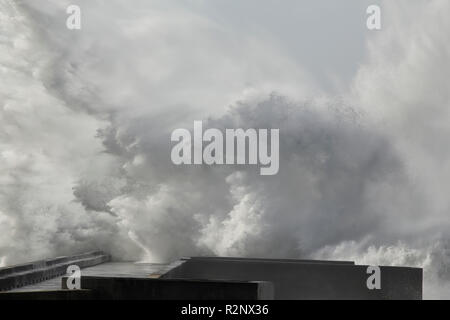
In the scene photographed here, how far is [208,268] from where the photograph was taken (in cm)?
1855

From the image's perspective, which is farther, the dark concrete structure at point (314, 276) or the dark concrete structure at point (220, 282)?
the dark concrete structure at point (314, 276)

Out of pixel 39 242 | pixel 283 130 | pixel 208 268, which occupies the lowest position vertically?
pixel 208 268

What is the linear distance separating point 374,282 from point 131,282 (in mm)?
7989

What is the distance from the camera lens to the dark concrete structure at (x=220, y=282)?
10523 millimetres

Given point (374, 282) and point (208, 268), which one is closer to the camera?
point (374, 282)

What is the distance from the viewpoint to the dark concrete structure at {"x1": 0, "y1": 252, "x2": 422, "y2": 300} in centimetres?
1052

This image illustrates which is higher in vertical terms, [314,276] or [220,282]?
[314,276]

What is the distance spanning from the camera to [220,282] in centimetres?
1048

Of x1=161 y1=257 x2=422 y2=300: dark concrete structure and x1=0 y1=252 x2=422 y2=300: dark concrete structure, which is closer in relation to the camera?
x1=0 y1=252 x2=422 y2=300: dark concrete structure
